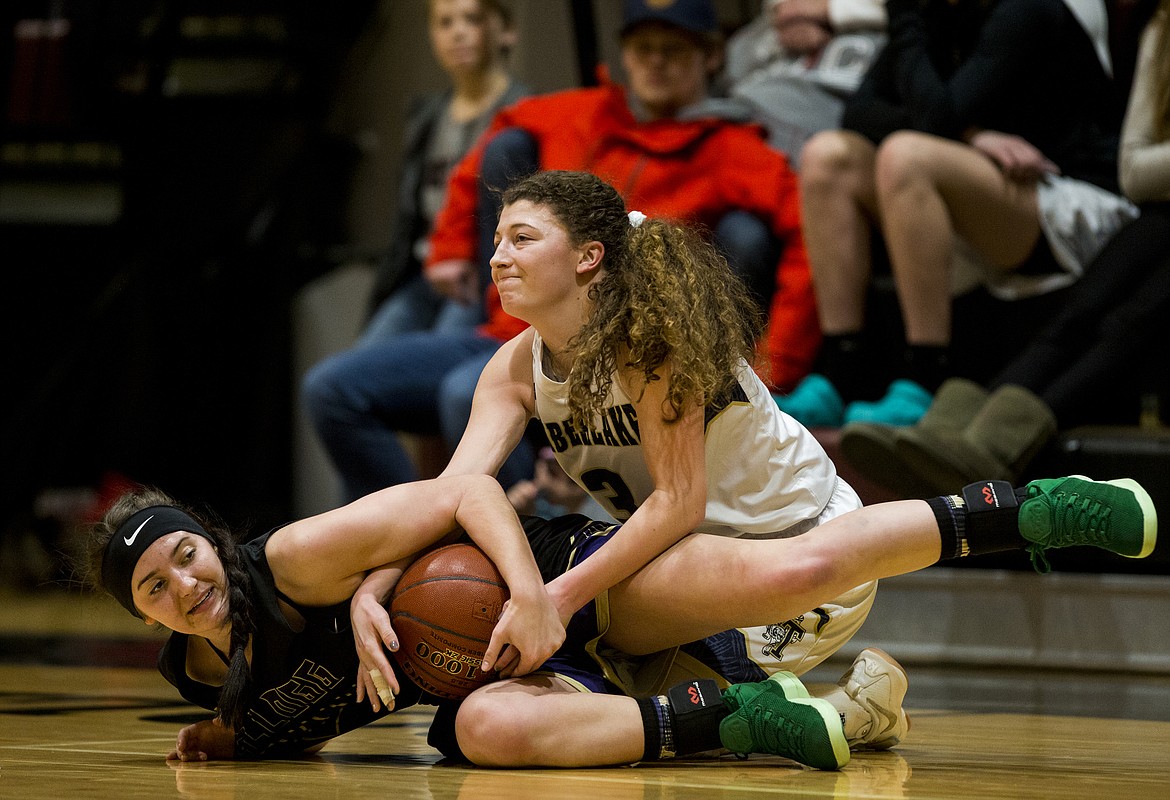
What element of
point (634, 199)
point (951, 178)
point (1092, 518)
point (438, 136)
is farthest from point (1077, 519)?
point (438, 136)

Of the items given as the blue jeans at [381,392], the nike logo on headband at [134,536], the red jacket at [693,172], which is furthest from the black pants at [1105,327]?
the nike logo on headband at [134,536]

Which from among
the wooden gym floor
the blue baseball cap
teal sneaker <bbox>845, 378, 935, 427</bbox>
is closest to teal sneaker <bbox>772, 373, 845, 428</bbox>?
teal sneaker <bbox>845, 378, 935, 427</bbox>

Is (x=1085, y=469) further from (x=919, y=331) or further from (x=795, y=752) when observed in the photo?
(x=795, y=752)

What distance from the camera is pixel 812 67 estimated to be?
433cm

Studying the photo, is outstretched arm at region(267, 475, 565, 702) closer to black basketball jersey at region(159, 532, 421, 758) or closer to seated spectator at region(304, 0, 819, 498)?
black basketball jersey at region(159, 532, 421, 758)

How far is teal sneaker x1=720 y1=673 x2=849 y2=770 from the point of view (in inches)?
73.8

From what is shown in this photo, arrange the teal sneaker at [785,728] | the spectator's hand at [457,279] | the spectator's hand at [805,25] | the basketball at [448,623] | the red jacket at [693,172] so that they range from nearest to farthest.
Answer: the teal sneaker at [785,728]
the basketball at [448,623]
the red jacket at [693,172]
the spectator's hand at [457,279]
the spectator's hand at [805,25]

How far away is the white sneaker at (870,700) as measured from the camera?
2107 millimetres

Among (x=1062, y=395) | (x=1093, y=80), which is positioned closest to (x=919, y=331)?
(x=1062, y=395)

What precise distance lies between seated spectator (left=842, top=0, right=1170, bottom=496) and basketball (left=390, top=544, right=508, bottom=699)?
1.41 metres

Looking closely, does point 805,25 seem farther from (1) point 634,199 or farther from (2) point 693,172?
(1) point 634,199

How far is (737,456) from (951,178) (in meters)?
1.62

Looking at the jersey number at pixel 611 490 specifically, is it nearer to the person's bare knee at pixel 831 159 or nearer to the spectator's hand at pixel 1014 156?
the person's bare knee at pixel 831 159

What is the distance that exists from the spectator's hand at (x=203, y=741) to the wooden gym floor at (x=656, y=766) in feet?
0.17
